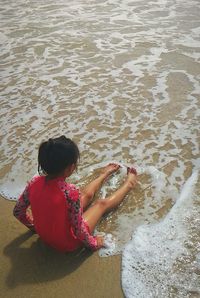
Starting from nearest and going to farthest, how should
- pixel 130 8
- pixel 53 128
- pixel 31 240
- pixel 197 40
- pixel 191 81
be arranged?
pixel 31 240 < pixel 53 128 < pixel 191 81 < pixel 197 40 < pixel 130 8

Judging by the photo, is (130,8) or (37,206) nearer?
(37,206)

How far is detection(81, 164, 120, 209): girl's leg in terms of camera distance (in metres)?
3.69

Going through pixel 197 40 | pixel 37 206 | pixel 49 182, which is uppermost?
pixel 49 182

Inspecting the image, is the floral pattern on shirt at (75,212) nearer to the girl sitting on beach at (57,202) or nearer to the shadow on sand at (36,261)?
the girl sitting on beach at (57,202)

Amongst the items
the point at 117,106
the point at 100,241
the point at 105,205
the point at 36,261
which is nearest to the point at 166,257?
the point at 100,241

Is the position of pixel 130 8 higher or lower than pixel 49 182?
lower

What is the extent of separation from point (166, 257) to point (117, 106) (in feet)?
9.76

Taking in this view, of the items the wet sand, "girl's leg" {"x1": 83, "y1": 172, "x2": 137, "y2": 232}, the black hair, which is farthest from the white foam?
the black hair

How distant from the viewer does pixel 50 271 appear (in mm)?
3037

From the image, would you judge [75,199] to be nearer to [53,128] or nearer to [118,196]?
[118,196]

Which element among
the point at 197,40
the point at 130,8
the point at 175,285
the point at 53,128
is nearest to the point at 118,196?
the point at 175,285

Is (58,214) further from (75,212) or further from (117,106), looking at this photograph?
(117,106)

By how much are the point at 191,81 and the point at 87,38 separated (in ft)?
10.9

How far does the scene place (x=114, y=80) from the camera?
21.3 feet
